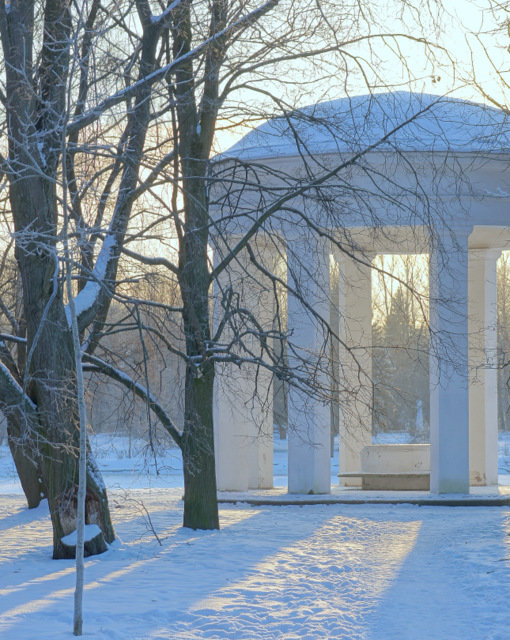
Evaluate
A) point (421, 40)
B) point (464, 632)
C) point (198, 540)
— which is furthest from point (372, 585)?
point (421, 40)

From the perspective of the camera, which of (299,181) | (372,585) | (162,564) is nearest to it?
(372,585)

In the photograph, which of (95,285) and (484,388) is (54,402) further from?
(484,388)

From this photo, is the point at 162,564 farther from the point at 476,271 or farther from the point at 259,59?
the point at 476,271

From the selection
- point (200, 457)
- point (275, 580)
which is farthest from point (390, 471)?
point (275, 580)

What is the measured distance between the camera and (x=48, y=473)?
11.5 metres

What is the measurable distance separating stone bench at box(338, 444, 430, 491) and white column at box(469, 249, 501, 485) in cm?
130

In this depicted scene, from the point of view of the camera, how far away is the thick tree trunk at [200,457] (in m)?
14.1

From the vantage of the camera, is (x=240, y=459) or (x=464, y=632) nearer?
(x=464, y=632)

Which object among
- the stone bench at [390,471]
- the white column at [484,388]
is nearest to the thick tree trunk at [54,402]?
the stone bench at [390,471]

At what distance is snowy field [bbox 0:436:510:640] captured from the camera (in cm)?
812

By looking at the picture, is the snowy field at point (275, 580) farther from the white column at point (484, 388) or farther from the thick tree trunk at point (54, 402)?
the white column at point (484, 388)

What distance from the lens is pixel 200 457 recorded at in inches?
558

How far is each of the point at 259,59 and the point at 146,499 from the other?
10539mm

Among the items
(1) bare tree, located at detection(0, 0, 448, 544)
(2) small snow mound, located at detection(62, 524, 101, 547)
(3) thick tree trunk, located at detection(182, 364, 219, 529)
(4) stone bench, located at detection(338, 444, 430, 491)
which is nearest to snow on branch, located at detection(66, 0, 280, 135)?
(1) bare tree, located at detection(0, 0, 448, 544)
